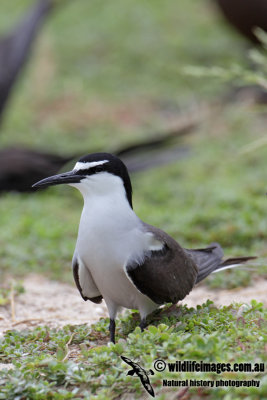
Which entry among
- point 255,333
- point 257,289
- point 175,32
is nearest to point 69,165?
point 257,289

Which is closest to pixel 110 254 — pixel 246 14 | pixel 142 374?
pixel 142 374

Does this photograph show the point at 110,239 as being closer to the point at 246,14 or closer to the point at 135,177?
the point at 135,177

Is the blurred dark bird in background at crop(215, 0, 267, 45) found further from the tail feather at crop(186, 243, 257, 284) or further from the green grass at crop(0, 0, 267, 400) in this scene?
the tail feather at crop(186, 243, 257, 284)

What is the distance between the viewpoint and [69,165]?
7566 mm

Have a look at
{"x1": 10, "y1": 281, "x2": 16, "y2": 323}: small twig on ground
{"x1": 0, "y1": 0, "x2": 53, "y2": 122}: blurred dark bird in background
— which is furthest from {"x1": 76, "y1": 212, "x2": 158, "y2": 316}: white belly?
{"x1": 0, "y1": 0, "x2": 53, "y2": 122}: blurred dark bird in background

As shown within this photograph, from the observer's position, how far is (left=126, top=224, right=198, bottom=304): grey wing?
3.40 metres

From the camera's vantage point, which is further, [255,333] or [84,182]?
[84,182]

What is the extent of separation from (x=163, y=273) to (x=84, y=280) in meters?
0.44

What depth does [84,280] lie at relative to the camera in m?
3.60

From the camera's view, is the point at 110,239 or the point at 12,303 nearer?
the point at 110,239

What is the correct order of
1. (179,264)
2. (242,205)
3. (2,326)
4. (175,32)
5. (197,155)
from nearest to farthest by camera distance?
(179,264) < (2,326) < (242,205) < (197,155) < (175,32)

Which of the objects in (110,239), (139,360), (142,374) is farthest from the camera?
(110,239)

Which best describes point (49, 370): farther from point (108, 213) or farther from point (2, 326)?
point (2, 326)

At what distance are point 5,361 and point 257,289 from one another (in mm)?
2165
